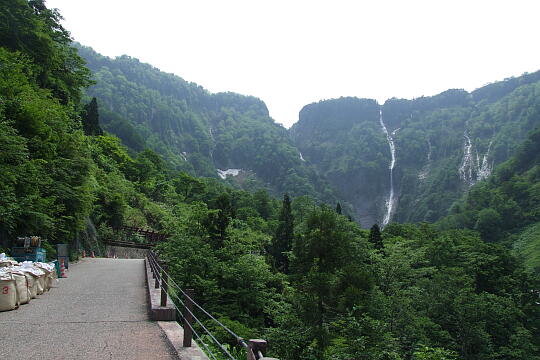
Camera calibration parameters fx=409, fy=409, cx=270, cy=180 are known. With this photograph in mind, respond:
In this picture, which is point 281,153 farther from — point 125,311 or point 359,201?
point 125,311

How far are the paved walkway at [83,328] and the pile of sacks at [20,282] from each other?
0.60ft

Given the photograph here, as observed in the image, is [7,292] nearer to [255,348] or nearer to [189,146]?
[255,348]

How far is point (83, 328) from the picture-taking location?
23.5ft

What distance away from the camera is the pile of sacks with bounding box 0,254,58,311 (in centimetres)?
812

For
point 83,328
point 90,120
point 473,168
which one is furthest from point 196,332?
point 473,168

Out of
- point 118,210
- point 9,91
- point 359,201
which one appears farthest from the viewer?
point 359,201

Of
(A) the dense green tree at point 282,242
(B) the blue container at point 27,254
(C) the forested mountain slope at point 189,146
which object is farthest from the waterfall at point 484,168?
(B) the blue container at point 27,254

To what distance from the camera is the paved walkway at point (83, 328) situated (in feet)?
18.6

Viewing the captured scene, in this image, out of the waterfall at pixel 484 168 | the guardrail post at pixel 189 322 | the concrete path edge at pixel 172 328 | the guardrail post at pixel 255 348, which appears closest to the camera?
the guardrail post at pixel 255 348

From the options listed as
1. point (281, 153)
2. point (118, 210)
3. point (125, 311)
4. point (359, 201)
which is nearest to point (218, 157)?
point (281, 153)

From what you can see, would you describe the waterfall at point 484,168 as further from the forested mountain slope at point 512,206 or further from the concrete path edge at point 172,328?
the concrete path edge at point 172,328

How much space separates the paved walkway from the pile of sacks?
0.60 feet

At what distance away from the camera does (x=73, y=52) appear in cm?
3062

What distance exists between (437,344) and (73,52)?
32.5 m
